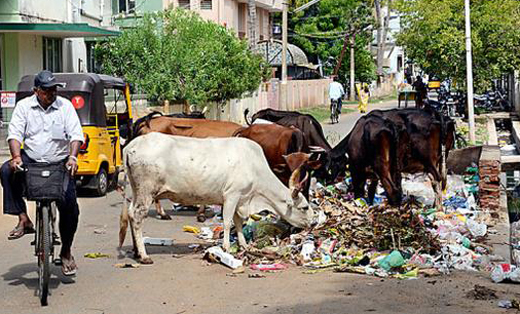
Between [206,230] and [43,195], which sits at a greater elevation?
[43,195]

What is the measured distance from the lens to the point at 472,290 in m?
9.14

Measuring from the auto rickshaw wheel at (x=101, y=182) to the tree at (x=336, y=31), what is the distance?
46918 mm

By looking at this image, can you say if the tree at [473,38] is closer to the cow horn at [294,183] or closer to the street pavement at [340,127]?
the street pavement at [340,127]

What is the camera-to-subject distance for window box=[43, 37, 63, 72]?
31375 millimetres

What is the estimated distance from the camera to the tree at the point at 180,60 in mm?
29281

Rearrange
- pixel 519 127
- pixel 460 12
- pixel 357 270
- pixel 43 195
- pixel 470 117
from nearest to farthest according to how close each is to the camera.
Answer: pixel 43 195 → pixel 357 270 → pixel 470 117 → pixel 519 127 → pixel 460 12

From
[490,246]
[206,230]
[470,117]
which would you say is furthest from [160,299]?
[470,117]

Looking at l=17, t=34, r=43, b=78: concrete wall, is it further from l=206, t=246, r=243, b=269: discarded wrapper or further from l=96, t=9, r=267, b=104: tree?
l=206, t=246, r=243, b=269: discarded wrapper

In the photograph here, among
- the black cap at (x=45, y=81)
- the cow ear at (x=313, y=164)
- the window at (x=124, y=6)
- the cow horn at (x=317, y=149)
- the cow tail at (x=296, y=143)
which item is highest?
the window at (x=124, y=6)

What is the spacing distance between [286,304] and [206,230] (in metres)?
4.46

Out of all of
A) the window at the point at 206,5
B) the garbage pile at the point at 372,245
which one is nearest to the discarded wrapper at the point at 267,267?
the garbage pile at the point at 372,245

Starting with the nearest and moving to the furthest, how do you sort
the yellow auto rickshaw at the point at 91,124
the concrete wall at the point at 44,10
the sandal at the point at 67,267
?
the sandal at the point at 67,267 → the yellow auto rickshaw at the point at 91,124 → the concrete wall at the point at 44,10

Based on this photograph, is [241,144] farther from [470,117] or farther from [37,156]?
[470,117]

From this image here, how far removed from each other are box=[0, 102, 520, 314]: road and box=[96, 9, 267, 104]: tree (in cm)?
1822
